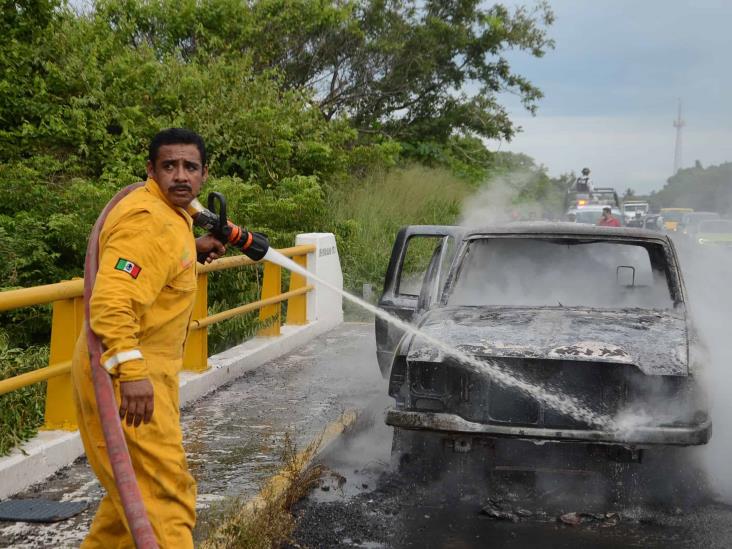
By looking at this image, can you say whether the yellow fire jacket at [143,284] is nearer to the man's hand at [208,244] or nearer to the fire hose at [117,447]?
the fire hose at [117,447]

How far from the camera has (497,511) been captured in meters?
5.28

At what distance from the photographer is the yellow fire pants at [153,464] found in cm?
340

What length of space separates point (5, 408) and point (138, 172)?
8.66 meters

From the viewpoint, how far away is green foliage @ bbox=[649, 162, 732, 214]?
9012cm

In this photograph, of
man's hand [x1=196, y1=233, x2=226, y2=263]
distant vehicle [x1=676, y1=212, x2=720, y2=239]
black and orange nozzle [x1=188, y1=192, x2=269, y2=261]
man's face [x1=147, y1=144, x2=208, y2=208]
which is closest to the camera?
man's face [x1=147, y1=144, x2=208, y2=208]

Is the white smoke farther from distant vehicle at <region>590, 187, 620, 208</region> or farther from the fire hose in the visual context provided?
distant vehicle at <region>590, 187, 620, 208</region>

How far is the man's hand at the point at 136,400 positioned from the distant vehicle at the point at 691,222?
98.5 feet

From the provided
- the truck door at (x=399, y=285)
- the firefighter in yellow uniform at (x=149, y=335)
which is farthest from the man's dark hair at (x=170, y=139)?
the truck door at (x=399, y=285)

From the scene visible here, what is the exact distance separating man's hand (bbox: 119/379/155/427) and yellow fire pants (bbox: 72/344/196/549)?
0.09 meters

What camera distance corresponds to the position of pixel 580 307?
21.0 ft

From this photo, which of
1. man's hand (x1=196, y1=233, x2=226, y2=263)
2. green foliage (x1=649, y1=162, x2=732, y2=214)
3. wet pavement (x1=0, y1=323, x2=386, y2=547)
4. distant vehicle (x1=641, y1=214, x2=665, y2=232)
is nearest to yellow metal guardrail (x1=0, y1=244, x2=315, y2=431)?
wet pavement (x1=0, y1=323, x2=386, y2=547)

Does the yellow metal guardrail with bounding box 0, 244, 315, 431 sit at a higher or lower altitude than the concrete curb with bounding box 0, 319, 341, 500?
higher

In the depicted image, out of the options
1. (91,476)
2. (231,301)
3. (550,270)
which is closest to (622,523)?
(550,270)

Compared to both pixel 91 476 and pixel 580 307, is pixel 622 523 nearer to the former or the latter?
pixel 580 307
